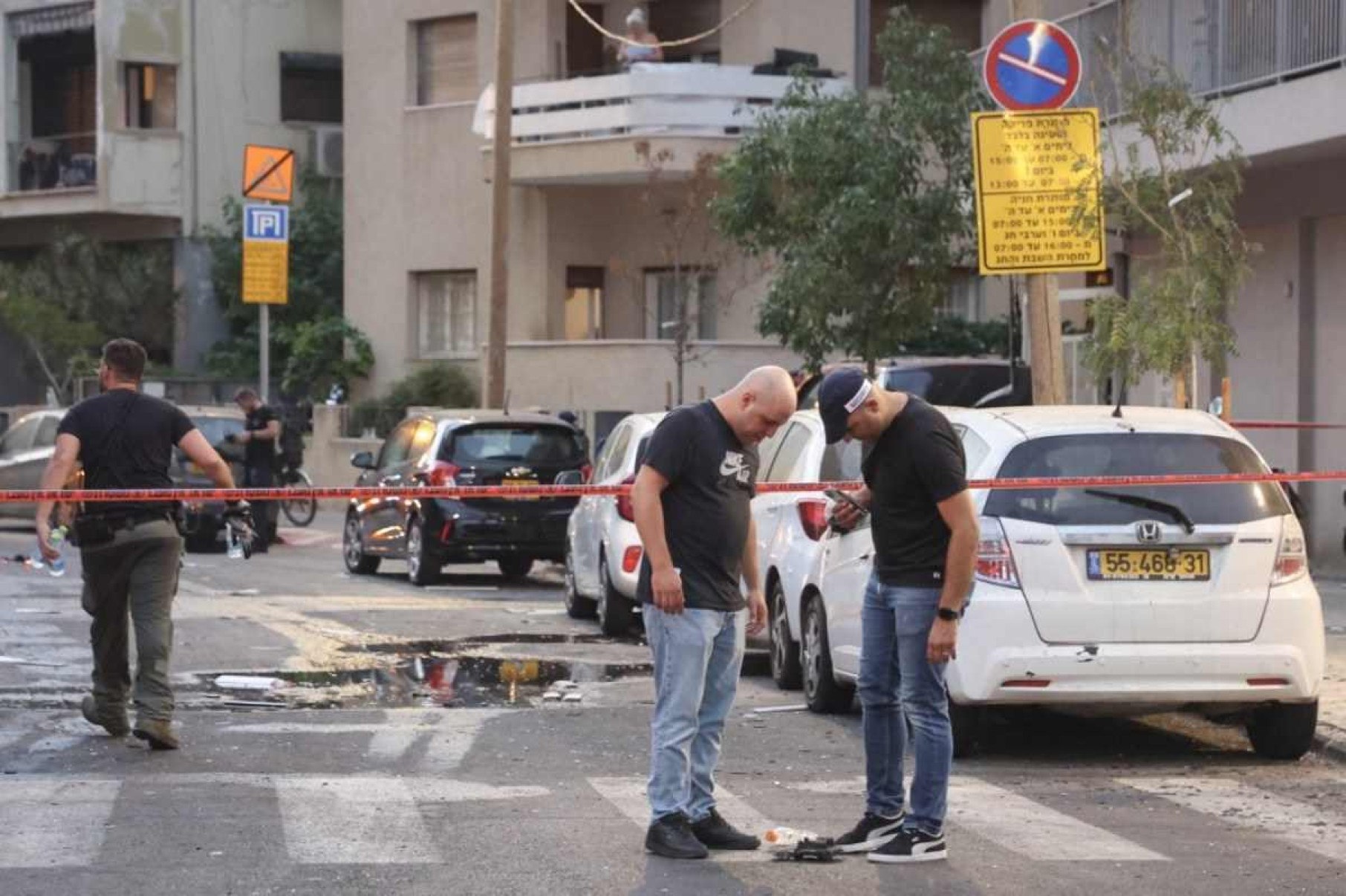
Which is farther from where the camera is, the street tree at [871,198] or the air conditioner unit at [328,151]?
the air conditioner unit at [328,151]

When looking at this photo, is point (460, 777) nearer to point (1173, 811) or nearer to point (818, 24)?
point (1173, 811)

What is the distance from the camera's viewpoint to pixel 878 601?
8734 millimetres

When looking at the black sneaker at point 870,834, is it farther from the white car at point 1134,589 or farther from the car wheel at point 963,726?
the car wheel at point 963,726

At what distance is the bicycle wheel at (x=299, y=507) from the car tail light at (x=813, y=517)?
17167mm

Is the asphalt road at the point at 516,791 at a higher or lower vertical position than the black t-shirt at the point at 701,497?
lower

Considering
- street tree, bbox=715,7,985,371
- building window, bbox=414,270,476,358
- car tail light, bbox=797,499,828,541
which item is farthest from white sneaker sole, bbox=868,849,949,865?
building window, bbox=414,270,476,358

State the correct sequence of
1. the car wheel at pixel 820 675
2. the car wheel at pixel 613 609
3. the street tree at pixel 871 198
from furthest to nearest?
the street tree at pixel 871 198
the car wheel at pixel 613 609
the car wheel at pixel 820 675

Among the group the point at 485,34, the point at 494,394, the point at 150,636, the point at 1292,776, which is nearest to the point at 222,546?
the point at 494,394

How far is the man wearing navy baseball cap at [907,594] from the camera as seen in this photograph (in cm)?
840

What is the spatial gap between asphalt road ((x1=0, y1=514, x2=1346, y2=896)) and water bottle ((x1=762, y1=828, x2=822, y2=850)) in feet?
0.28

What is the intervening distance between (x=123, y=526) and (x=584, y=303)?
82.6 feet

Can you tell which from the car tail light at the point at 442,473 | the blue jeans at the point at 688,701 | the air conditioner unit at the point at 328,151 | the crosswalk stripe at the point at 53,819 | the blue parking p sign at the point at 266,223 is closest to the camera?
the crosswalk stripe at the point at 53,819

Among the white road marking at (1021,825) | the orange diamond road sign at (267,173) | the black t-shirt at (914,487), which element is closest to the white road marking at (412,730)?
the white road marking at (1021,825)

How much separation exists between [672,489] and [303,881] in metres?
1.88
